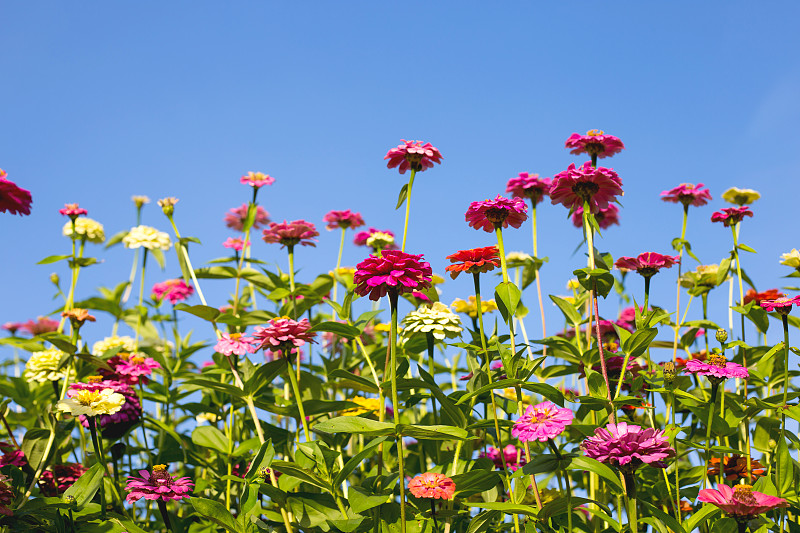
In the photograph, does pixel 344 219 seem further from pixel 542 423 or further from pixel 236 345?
pixel 542 423

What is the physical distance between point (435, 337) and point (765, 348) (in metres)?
1.39

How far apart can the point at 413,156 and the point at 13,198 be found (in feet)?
4.32

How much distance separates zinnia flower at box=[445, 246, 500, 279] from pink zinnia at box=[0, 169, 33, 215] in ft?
4.51

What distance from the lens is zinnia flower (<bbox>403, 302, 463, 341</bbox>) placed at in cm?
233

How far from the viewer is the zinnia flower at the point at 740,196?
316 cm

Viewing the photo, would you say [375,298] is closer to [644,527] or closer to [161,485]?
[161,485]

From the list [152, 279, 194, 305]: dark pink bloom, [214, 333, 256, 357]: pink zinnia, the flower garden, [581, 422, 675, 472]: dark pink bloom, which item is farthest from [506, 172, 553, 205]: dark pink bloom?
[152, 279, 194, 305]: dark pink bloom

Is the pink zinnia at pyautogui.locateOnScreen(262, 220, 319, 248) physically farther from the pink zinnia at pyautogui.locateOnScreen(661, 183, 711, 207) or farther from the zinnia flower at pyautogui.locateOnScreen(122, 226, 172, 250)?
the pink zinnia at pyautogui.locateOnScreen(661, 183, 711, 207)

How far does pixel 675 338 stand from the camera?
278cm

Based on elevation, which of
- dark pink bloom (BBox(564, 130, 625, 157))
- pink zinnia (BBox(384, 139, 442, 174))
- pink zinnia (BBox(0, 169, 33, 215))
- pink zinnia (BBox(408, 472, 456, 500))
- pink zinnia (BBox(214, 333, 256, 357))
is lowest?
pink zinnia (BBox(408, 472, 456, 500))

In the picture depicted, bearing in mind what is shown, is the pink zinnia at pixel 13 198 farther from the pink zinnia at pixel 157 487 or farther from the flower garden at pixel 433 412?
the pink zinnia at pixel 157 487

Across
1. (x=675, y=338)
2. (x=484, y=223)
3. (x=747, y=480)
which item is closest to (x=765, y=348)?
(x=675, y=338)

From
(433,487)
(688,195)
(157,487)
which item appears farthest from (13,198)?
(688,195)

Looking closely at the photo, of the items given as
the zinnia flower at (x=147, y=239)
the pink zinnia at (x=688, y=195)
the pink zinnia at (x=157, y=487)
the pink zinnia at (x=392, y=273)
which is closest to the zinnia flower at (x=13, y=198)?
the pink zinnia at (x=157, y=487)
